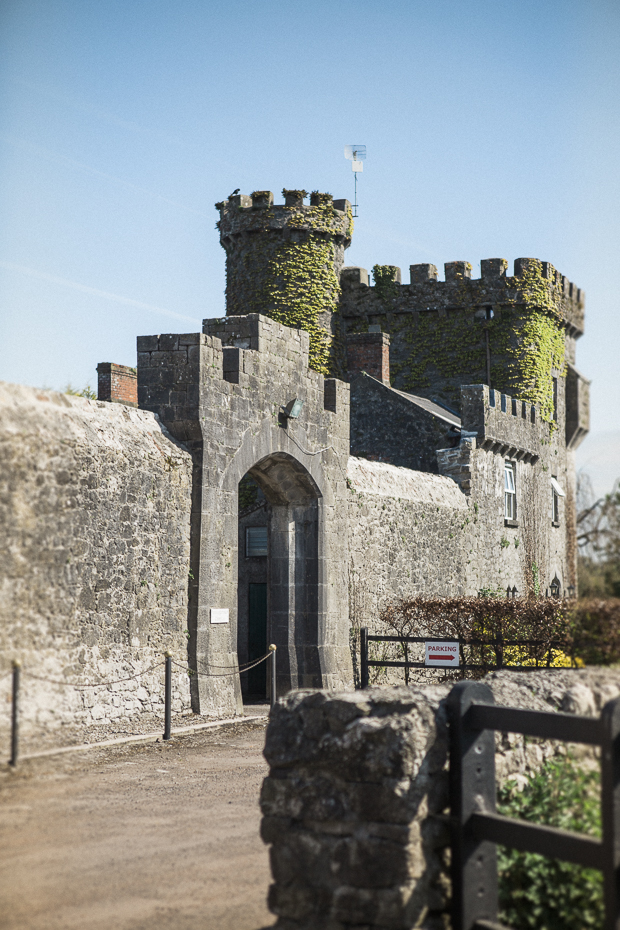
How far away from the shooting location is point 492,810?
5027 millimetres

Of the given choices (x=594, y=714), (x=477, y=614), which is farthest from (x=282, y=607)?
(x=594, y=714)

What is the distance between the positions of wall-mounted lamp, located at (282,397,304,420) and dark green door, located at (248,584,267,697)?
4.43 metres

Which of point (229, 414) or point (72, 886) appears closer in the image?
point (72, 886)

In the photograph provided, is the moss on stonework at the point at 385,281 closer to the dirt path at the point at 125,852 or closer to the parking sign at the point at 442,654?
the parking sign at the point at 442,654

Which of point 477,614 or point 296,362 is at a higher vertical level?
point 296,362

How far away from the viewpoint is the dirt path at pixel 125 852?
18.5ft

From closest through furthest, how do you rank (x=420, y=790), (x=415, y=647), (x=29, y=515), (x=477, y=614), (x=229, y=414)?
(x=420, y=790) < (x=29, y=515) < (x=229, y=414) < (x=477, y=614) < (x=415, y=647)

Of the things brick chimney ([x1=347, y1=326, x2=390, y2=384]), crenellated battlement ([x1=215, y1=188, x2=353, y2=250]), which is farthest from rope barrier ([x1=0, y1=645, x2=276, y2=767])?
crenellated battlement ([x1=215, y1=188, x2=353, y2=250])

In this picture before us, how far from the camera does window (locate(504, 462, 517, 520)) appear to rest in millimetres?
25312

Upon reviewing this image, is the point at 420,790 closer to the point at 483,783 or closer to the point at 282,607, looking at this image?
the point at 483,783

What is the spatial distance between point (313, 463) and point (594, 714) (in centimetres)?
1173

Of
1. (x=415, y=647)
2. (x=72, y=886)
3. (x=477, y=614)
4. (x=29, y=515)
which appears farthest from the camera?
(x=415, y=647)

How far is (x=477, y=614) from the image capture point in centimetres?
1641

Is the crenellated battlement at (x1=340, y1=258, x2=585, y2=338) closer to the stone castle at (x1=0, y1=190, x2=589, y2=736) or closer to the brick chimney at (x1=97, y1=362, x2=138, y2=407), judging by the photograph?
the stone castle at (x1=0, y1=190, x2=589, y2=736)
